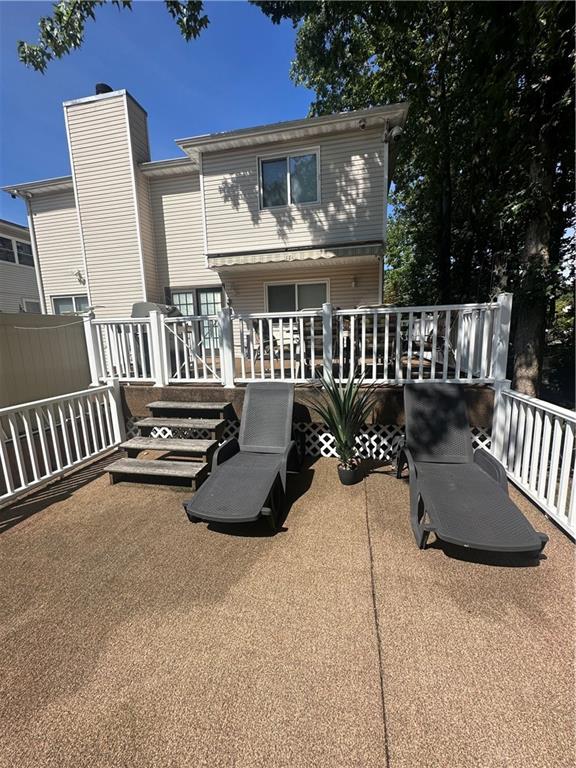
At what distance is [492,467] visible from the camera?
3.37m

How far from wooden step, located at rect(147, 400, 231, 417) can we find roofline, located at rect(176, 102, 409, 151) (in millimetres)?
6464

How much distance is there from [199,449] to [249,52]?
8.05 metres

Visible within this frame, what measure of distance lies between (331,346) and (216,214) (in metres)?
5.88

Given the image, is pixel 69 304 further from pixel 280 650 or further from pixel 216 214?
pixel 280 650

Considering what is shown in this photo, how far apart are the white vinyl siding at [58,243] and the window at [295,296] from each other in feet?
19.4

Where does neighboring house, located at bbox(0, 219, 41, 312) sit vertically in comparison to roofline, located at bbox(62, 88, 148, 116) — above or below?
below

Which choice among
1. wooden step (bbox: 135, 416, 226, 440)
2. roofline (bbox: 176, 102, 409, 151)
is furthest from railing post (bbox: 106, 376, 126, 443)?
roofline (bbox: 176, 102, 409, 151)

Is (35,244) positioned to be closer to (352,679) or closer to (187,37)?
(187,37)

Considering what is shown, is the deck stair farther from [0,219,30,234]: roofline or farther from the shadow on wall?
[0,219,30,234]: roofline

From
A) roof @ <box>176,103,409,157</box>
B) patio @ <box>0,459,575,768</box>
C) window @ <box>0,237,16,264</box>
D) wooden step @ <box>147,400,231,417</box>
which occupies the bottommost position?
patio @ <box>0,459,575,768</box>

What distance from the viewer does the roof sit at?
695 cm

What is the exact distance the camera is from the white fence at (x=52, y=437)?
3674 millimetres

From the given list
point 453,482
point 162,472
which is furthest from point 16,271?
point 453,482

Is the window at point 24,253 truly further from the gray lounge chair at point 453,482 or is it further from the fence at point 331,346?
the gray lounge chair at point 453,482
